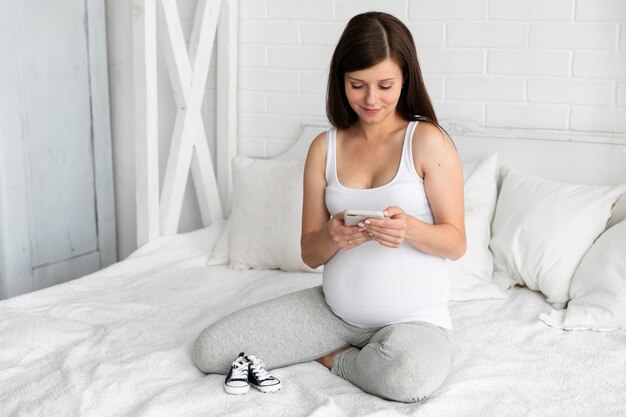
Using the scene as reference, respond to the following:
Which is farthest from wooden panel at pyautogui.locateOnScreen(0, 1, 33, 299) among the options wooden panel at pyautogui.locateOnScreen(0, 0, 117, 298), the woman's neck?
the woman's neck

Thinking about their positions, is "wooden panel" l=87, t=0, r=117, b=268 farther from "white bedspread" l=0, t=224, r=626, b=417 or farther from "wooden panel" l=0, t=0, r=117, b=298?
"white bedspread" l=0, t=224, r=626, b=417

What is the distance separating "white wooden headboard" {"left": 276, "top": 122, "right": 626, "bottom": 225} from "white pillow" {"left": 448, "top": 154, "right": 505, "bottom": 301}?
0.26ft

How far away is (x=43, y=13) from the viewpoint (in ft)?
9.12

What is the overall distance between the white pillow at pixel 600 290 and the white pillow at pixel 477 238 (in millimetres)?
238

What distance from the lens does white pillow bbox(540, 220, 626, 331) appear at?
206cm

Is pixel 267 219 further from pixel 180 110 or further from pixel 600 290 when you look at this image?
pixel 600 290

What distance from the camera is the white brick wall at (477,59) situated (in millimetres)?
2520

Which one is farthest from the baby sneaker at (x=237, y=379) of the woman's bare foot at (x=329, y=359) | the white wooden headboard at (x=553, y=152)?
the white wooden headboard at (x=553, y=152)

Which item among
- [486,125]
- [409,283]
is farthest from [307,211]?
[486,125]

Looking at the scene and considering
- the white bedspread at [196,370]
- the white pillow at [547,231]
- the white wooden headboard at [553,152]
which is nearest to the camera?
the white bedspread at [196,370]

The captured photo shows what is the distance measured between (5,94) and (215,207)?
2.89ft

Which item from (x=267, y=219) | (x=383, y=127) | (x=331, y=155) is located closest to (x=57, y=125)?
(x=267, y=219)

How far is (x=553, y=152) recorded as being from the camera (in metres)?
2.57

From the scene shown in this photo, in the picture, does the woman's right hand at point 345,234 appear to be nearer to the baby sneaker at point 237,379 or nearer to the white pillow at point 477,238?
the baby sneaker at point 237,379
